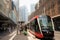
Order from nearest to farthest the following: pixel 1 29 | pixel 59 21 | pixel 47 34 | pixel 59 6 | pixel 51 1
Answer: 1. pixel 47 34
2. pixel 1 29
3. pixel 59 21
4. pixel 59 6
5. pixel 51 1

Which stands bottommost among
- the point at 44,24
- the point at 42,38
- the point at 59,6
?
the point at 42,38

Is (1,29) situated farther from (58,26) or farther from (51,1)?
(51,1)

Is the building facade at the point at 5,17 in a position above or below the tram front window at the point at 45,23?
above

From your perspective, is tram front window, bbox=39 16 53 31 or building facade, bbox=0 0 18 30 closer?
tram front window, bbox=39 16 53 31

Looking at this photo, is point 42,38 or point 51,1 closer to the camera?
point 42,38

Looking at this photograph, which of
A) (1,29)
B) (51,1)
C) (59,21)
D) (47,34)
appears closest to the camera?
(47,34)

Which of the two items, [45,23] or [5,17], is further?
[5,17]

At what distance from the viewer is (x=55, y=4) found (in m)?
88.6

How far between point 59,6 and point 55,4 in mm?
4986

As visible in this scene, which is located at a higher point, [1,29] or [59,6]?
[59,6]

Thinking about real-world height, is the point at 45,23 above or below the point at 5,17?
below

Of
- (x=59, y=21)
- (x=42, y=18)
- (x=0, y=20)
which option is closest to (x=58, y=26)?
(x=59, y=21)

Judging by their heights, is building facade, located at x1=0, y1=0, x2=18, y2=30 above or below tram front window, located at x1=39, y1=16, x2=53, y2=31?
above

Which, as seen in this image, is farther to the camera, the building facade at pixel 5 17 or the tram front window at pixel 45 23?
the building facade at pixel 5 17
